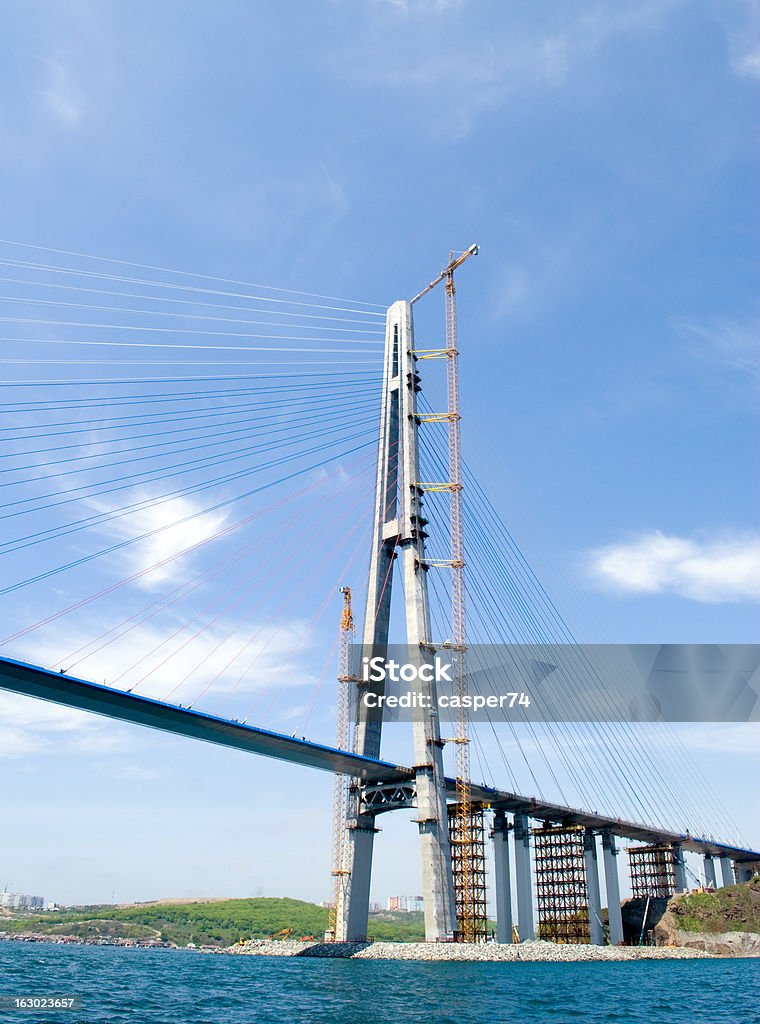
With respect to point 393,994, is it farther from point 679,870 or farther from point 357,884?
point 679,870

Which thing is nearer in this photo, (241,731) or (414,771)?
(241,731)

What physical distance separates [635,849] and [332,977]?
76598 millimetres

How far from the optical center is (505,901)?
3275 inches

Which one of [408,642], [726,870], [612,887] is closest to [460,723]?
[408,642]

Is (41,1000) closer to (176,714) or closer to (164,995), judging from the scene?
(164,995)

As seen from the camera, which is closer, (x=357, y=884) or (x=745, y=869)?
(x=357, y=884)

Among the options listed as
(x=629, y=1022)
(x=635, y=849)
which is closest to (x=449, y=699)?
(x=629, y=1022)

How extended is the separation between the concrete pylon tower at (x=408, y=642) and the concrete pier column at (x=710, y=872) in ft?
241

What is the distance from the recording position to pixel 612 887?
299 feet

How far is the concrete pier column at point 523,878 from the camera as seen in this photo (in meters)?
80.4

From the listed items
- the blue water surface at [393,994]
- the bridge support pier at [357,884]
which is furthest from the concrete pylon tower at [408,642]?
the blue water surface at [393,994]

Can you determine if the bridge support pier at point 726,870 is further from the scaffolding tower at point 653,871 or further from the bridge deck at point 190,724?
the bridge deck at point 190,724

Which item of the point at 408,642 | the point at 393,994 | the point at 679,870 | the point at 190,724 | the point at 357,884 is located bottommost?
the point at 393,994

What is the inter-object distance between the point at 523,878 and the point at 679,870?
3103 centimetres
